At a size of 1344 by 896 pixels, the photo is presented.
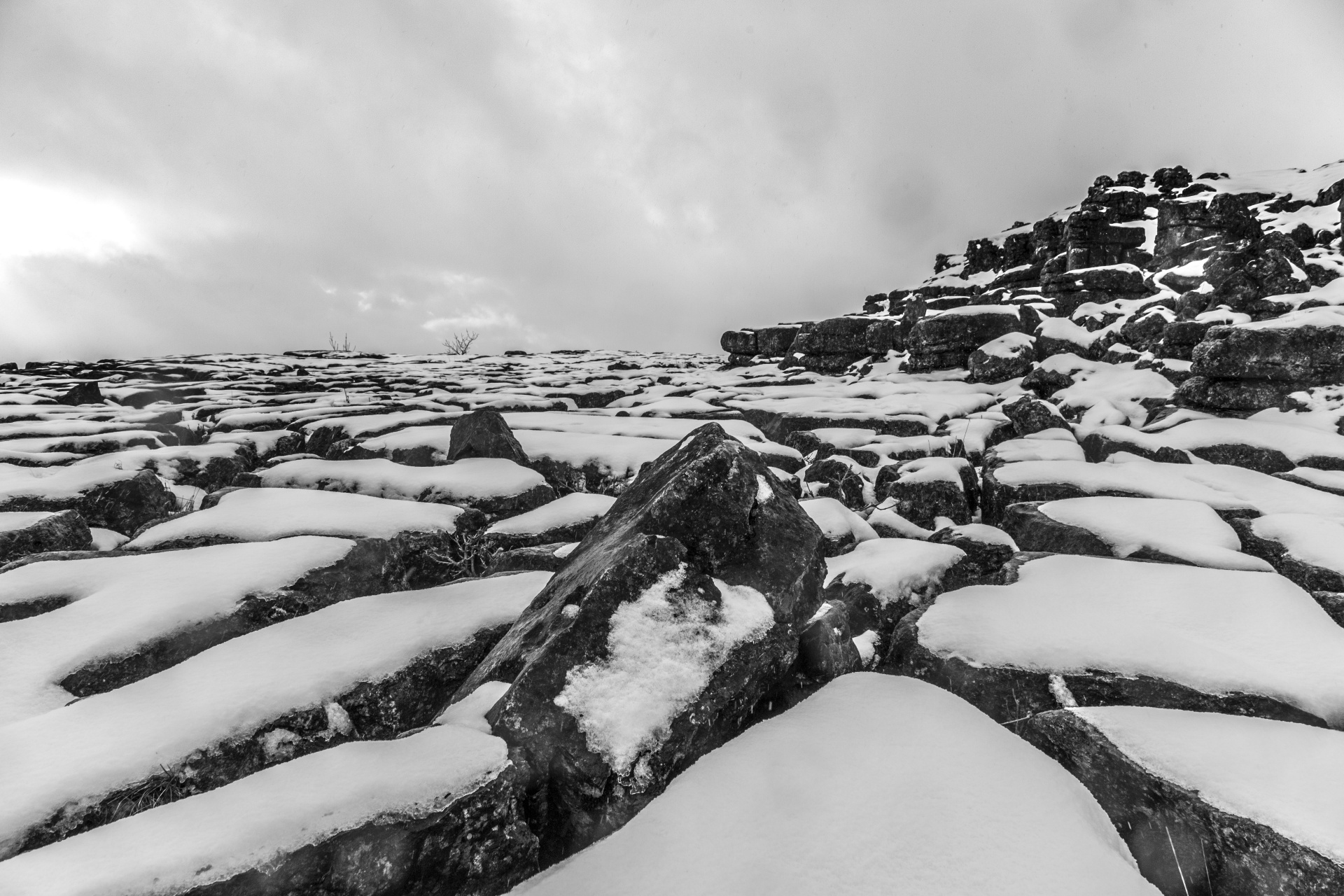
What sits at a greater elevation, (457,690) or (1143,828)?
(457,690)

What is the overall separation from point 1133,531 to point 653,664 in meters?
4.19

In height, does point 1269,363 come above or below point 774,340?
below

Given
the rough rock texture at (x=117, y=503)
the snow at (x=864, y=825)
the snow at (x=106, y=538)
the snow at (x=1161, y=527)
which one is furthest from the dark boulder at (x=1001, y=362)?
the snow at (x=106, y=538)

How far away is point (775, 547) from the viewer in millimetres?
3230

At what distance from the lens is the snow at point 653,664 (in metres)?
2.35

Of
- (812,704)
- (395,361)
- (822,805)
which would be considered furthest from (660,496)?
(395,361)

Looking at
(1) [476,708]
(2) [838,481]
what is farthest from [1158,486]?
(1) [476,708]

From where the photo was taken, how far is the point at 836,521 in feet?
16.7

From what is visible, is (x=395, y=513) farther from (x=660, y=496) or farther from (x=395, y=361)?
(x=395, y=361)

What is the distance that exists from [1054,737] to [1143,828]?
40 centimetres

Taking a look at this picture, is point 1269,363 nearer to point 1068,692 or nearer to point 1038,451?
point 1038,451

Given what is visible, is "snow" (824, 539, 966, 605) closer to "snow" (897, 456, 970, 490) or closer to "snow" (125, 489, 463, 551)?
"snow" (897, 456, 970, 490)

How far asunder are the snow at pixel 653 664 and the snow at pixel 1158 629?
1.32m

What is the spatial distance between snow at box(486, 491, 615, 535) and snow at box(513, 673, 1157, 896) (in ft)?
8.94
